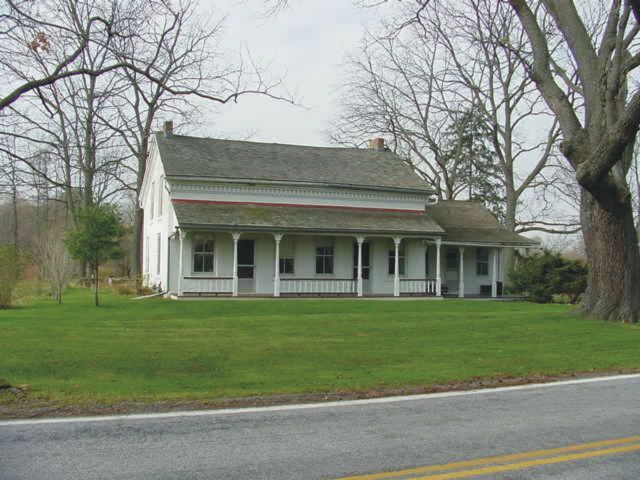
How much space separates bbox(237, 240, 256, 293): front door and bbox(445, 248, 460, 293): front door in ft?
34.9

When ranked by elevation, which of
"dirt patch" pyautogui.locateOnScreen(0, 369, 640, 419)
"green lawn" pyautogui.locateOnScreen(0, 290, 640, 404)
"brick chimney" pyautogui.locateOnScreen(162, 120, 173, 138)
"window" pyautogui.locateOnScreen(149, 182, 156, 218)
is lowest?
"dirt patch" pyautogui.locateOnScreen(0, 369, 640, 419)

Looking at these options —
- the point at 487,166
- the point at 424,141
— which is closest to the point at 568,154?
the point at 424,141

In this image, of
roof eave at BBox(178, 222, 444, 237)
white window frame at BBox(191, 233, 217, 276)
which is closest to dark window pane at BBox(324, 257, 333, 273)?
roof eave at BBox(178, 222, 444, 237)

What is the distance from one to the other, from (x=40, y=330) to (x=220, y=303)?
890cm

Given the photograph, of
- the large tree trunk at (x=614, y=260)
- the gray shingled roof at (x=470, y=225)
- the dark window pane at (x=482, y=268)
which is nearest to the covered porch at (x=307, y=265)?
the gray shingled roof at (x=470, y=225)

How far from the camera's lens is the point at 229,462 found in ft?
19.8

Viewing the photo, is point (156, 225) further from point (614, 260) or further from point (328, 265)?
point (614, 260)

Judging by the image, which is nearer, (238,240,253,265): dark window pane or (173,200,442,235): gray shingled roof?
(173,200,442,235): gray shingled roof

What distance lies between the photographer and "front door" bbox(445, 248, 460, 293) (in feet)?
111

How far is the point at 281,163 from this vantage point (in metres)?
31.1

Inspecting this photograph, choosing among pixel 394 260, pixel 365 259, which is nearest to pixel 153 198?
pixel 365 259

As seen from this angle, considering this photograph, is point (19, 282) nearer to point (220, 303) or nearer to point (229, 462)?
point (220, 303)

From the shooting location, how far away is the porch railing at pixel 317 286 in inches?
1112

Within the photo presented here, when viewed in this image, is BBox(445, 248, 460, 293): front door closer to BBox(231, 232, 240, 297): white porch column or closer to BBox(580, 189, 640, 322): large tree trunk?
BBox(231, 232, 240, 297): white porch column
